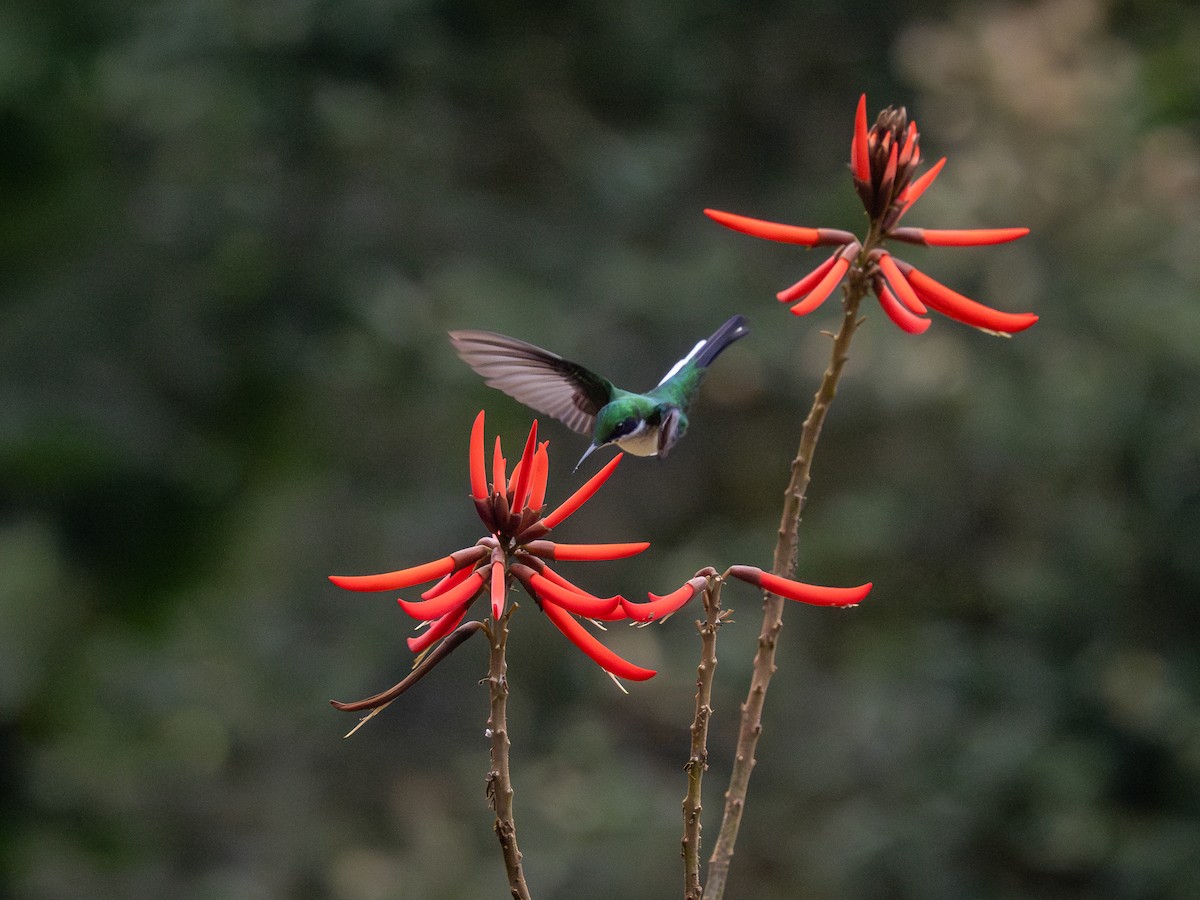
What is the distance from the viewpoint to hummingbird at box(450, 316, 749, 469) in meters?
1.72

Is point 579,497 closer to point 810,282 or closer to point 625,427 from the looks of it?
point 810,282

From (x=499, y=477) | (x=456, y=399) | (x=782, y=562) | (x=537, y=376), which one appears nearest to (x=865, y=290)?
(x=782, y=562)

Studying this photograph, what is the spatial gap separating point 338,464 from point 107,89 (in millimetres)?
1925

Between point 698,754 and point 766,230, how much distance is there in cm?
46

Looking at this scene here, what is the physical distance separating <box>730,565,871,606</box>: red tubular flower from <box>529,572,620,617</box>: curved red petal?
0.36 ft

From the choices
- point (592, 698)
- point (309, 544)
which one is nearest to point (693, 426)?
point (592, 698)

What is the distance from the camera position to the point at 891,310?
1220 mm

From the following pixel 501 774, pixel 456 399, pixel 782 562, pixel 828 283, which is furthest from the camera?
pixel 456 399

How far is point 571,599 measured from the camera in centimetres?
110

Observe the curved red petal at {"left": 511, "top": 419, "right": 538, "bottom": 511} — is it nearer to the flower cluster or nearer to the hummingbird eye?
the flower cluster

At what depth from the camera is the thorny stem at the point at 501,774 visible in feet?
3.43

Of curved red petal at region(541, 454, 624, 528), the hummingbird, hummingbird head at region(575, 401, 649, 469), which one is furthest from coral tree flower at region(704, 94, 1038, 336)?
hummingbird head at region(575, 401, 649, 469)

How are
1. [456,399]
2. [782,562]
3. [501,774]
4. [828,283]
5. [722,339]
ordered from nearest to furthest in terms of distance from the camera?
[501,774] < [782,562] < [828,283] < [722,339] < [456,399]

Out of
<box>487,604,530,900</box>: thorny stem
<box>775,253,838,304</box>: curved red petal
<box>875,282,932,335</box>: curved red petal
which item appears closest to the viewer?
<box>487,604,530,900</box>: thorny stem
